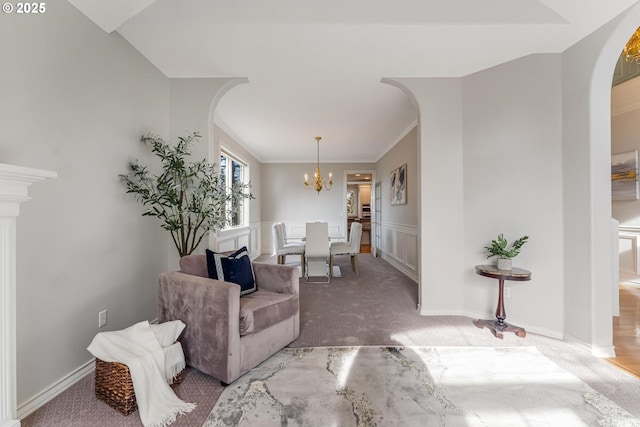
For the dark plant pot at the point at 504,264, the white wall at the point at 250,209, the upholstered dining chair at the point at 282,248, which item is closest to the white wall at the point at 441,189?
the dark plant pot at the point at 504,264

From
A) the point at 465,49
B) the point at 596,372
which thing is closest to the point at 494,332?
the point at 596,372

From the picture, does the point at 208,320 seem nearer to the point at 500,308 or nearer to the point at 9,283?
the point at 9,283

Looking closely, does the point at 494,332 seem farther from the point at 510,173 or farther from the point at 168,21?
the point at 168,21

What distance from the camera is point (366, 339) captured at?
2.26 m

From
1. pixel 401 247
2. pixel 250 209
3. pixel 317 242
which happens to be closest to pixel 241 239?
pixel 250 209

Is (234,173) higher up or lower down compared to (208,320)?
higher up

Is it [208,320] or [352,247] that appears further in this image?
[352,247]

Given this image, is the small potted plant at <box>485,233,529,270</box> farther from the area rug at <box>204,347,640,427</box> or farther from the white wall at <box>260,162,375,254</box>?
the white wall at <box>260,162,375,254</box>

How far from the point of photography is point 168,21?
201 centimetres

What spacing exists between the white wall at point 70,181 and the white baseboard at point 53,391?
2 cm

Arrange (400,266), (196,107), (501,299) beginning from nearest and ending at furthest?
1. (501,299)
2. (196,107)
3. (400,266)

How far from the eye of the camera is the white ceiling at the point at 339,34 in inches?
78.4

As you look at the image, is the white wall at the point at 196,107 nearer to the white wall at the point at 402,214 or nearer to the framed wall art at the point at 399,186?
the white wall at the point at 402,214

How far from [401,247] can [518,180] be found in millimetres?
2702
